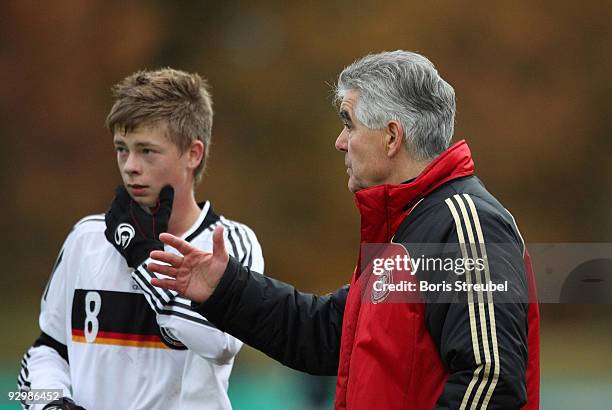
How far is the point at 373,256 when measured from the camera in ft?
5.64

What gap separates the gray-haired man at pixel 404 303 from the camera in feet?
4.88

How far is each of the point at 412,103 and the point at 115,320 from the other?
91 centimetres

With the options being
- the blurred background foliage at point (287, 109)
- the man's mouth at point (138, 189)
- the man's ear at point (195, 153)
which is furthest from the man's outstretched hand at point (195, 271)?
the blurred background foliage at point (287, 109)

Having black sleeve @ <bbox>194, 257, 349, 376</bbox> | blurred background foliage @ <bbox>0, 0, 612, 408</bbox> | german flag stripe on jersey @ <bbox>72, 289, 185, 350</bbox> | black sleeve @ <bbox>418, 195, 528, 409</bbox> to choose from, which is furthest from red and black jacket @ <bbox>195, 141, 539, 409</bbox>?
blurred background foliage @ <bbox>0, 0, 612, 408</bbox>

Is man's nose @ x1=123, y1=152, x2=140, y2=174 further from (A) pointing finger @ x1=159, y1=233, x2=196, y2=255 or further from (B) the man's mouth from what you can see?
(A) pointing finger @ x1=159, y1=233, x2=196, y2=255

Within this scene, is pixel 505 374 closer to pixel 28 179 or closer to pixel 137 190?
pixel 137 190

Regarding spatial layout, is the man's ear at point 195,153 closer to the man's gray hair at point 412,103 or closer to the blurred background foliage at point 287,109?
the man's gray hair at point 412,103

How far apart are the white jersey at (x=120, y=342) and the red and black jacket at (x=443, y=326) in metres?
0.48

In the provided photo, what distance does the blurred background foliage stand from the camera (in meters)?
4.68

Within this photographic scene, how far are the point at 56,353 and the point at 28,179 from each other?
8.89ft

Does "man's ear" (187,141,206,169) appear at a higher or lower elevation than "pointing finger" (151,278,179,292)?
higher

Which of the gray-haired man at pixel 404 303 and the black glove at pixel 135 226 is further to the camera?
the black glove at pixel 135 226

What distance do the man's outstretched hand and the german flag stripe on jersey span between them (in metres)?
0.27

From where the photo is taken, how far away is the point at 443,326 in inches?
59.9
